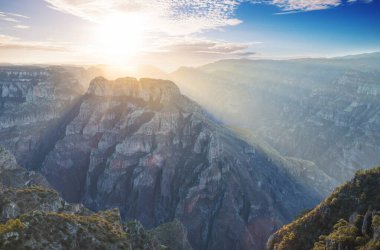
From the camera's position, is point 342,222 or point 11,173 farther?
point 11,173

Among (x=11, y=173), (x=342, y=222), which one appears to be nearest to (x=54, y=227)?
(x=342, y=222)

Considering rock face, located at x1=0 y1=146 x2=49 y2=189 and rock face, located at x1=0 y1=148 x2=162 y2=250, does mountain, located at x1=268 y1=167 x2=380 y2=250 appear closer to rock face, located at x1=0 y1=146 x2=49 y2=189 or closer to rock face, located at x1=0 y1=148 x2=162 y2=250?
rock face, located at x1=0 y1=148 x2=162 y2=250

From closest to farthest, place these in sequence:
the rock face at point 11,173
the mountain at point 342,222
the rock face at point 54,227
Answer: the mountain at point 342,222 < the rock face at point 54,227 < the rock face at point 11,173

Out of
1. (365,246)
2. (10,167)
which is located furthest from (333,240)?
(10,167)

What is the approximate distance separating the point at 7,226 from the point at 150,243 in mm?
42143

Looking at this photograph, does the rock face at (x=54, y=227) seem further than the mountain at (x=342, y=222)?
Yes

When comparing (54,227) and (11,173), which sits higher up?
(54,227)

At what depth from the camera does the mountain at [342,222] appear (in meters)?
56.7

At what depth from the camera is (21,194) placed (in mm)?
89688

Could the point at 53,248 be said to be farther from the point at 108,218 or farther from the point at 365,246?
the point at 365,246

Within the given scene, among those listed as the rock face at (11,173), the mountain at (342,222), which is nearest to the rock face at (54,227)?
the mountain at (342,222)

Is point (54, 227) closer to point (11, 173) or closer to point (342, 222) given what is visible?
point (342, 222)

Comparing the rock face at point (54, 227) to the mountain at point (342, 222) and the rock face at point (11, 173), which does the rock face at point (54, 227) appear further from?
the rock face at point (11, 173)

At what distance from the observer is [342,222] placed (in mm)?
64375
